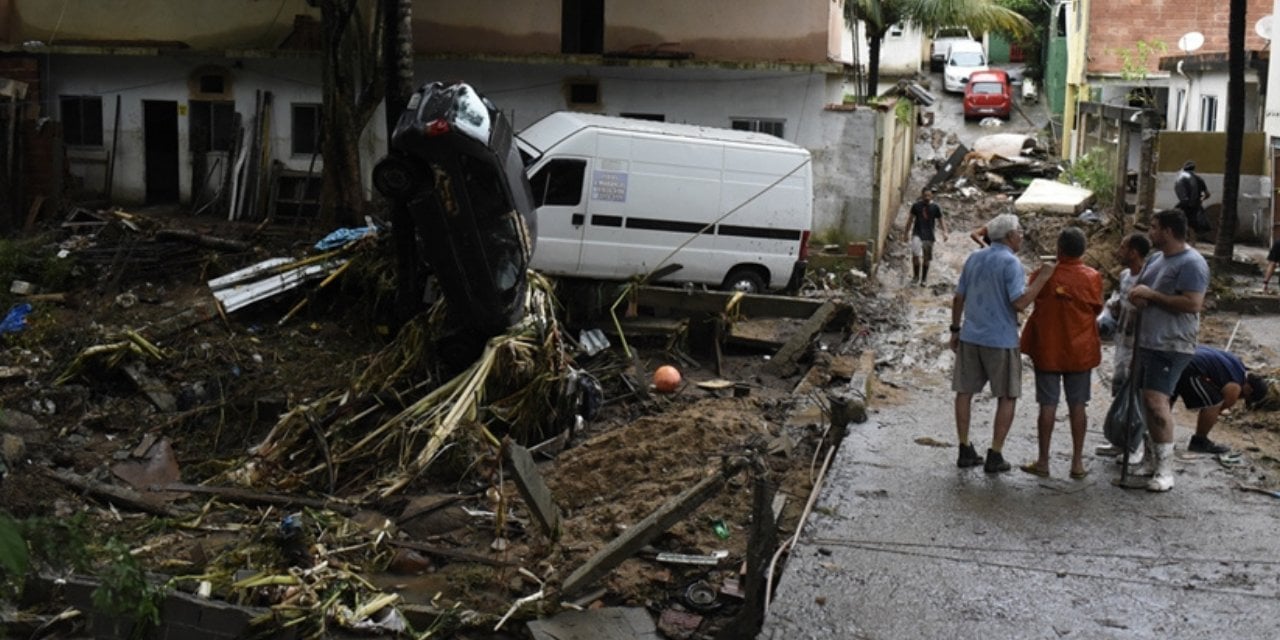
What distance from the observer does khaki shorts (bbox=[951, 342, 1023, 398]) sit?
8664mm

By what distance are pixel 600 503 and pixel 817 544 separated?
2180 mm

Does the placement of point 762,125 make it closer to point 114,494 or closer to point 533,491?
point 114,494

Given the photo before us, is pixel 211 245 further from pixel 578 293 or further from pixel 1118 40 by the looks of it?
pixel 1118 40

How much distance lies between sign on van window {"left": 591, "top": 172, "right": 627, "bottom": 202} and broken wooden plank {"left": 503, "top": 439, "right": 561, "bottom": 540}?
8.35m

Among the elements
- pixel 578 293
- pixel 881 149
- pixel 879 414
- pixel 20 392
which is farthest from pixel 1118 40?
pixel 20 392

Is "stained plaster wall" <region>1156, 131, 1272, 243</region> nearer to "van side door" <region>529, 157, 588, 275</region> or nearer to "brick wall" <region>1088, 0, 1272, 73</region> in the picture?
"van side door" <region>529, 157, 588, 275</region>

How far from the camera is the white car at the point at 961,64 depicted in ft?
138

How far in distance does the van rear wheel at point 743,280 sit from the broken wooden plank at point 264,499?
822 cm

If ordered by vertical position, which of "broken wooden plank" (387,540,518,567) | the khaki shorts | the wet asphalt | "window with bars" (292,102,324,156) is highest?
"window with bars" (292,102,324,156)

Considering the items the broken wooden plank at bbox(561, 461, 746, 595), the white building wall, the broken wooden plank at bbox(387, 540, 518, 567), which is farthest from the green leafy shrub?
the broken wooden plank at bbox(561, 461, 746, 595)

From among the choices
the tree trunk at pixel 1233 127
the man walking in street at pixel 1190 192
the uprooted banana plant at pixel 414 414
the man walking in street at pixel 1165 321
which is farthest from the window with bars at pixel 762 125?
the man walking in street at pixel 1165 321

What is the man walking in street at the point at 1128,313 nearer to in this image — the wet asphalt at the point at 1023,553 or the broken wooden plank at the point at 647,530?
the wet asphalt at the point at 1023,553

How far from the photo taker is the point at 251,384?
13.2 m

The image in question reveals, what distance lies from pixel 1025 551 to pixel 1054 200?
20.0 meters
